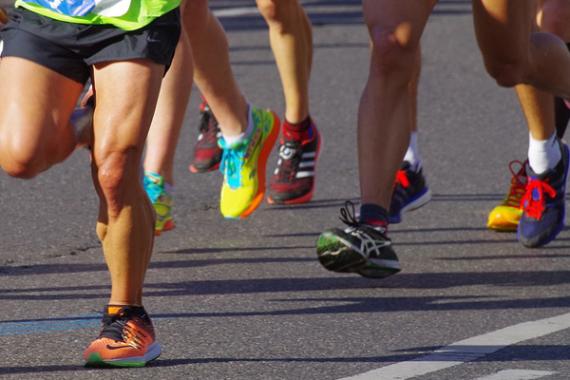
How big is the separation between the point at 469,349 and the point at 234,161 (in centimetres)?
232

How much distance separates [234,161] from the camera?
286 inches

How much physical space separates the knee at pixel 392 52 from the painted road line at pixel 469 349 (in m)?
1.04

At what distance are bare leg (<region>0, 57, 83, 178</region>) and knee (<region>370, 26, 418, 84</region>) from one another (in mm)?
1366

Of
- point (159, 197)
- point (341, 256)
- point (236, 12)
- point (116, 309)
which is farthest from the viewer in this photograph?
point (236, 12)

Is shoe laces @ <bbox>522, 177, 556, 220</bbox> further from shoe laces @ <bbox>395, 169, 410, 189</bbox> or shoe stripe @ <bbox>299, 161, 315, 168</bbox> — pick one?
shoe stripe @ <bbox>299, 161, 315, 168</bbox>

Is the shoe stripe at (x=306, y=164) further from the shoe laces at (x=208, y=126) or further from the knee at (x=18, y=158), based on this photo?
the knee at (x=18, y=158)

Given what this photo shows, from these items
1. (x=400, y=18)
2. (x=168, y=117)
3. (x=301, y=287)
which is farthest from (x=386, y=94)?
(x=168, y=117)

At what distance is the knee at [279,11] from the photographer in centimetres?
754

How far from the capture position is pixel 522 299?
5883 mm

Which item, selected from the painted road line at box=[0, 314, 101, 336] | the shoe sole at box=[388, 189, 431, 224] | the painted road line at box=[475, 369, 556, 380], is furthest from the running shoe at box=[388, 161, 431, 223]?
the painted road line at box=[475, 369, 556, 380]

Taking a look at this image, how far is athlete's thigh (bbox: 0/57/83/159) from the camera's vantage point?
16.0 ft

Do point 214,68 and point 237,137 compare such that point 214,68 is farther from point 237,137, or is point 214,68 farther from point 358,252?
point 358,252

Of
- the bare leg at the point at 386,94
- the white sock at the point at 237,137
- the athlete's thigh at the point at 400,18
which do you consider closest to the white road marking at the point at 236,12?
the white sock at the point at 237,137

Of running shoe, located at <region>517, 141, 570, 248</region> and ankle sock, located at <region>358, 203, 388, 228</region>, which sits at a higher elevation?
ankle sock, located at <region>358, 203, 388, 228</region>
